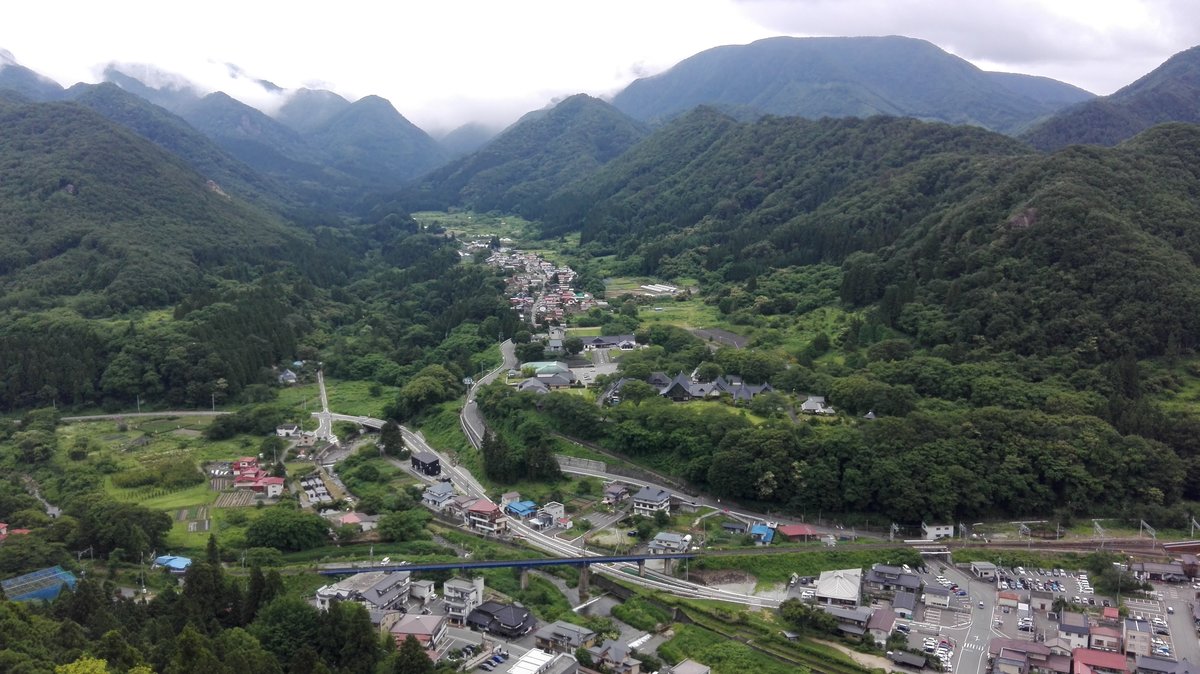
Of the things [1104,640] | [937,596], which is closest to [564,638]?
[937,596]

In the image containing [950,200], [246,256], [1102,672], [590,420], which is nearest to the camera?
[1102,672]

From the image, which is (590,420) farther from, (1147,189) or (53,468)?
(1147,189)

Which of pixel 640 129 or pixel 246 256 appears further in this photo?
pixel 640 129

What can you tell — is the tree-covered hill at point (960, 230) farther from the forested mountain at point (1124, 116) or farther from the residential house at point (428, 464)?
the forested mountain at point (1124, 116)

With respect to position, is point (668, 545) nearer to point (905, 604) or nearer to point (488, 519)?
point (488, 519)

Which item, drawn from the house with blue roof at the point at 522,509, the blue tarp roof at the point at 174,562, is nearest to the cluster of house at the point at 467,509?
the house with blue roof at the point at 522,509

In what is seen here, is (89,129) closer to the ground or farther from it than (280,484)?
farther from it

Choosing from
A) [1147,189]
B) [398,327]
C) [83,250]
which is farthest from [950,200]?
[83,250]
